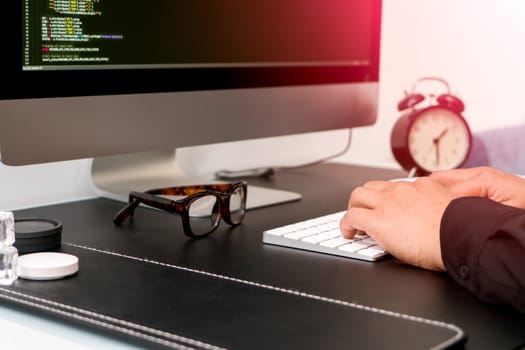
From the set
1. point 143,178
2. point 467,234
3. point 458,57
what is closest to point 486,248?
point 467,234

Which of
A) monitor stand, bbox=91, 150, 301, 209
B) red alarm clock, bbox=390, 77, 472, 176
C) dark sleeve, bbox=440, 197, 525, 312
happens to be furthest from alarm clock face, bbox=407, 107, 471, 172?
dark sleeve, bbox=440, 197, 525, 312

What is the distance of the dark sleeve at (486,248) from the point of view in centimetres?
80

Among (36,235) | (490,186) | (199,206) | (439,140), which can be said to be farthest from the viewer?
(439,140)

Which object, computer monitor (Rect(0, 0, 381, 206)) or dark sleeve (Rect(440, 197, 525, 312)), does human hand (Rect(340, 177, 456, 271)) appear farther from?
computer monitor (Rect(0, 0, 381, 206))

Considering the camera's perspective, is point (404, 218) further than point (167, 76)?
No

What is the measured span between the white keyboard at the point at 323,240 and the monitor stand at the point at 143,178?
21 cm

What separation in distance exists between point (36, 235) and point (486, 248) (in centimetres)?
48

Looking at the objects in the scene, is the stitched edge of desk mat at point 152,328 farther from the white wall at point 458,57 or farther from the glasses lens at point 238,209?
the white wall at point 458,57

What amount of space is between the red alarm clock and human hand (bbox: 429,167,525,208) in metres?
0.52

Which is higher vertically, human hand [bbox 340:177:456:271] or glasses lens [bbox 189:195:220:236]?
human hand [bbox 340:177:456:271]

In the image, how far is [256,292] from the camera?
801 mm

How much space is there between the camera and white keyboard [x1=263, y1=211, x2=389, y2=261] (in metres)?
0.96

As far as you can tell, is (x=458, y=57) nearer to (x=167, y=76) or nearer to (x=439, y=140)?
(x=439, y=140)

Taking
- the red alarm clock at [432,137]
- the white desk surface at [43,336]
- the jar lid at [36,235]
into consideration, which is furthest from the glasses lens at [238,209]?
the red alarm clock at [432,137]
